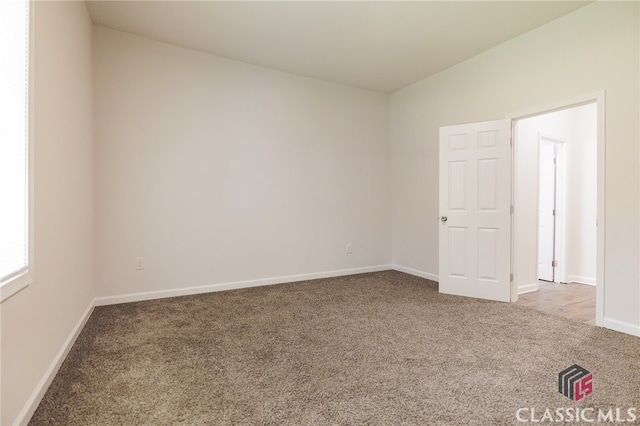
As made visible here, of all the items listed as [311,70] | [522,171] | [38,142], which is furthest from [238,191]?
[522,171]

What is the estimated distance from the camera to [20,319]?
1553mm

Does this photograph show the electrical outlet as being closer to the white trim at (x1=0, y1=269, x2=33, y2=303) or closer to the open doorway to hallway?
the white trim at (x1=0, y1=269, x2=33, y2=303)

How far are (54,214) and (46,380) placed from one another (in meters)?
1.03

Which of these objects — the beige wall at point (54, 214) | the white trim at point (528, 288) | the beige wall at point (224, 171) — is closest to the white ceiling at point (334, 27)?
the beige wall at point (224, 171)

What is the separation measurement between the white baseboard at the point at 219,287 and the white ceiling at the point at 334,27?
9.75 ft

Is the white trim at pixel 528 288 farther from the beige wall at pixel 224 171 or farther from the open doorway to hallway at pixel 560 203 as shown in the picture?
the beige wall at pixel 224 171

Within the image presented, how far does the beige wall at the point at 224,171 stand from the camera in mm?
3531

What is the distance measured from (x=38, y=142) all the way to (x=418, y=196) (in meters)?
4.45

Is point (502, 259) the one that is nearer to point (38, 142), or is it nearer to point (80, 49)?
point (38, 142)

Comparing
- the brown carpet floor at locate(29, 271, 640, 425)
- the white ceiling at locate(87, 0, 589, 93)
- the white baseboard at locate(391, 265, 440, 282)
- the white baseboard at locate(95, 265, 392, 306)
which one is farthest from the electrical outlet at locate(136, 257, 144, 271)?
the white baseboard at locate(391, 265, 440, 282)

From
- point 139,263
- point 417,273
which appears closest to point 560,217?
point 417,273

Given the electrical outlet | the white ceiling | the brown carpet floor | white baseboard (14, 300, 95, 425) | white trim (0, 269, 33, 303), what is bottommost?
the brown carpet floor

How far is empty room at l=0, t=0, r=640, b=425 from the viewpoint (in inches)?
68.8

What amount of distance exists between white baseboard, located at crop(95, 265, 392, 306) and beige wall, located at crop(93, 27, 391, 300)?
0.05 meters
